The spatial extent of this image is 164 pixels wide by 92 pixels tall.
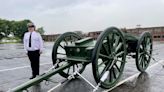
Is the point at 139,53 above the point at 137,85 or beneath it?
above

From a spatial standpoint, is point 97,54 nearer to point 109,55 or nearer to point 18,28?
point 109,55

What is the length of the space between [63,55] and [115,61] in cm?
143

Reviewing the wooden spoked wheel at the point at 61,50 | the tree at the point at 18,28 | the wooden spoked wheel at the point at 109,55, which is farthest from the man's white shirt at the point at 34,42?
the tree at the point at 18,28

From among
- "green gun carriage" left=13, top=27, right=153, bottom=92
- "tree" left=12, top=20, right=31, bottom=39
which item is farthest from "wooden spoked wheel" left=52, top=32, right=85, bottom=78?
"tree" left=12, top=20, right=31, bottom=39

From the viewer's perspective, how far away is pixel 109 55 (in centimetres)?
661

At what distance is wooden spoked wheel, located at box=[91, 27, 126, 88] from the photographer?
5.93 metres

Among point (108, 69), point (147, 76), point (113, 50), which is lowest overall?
point (147, 76)

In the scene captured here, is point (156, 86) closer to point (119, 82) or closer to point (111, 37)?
point (119, 82)

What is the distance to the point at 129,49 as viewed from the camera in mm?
8234

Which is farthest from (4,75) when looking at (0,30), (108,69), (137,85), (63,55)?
(0,30)

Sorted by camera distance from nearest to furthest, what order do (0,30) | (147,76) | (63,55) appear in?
(63,55) → (147,76) → (0,30)

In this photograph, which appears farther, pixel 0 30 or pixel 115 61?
pixel 0 30

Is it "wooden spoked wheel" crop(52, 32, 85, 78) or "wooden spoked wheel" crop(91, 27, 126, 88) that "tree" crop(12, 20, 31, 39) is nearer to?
"wooden spoked wheel" crop(52, 32, 85, 78)

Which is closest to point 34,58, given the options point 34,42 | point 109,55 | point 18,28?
point 34,42
